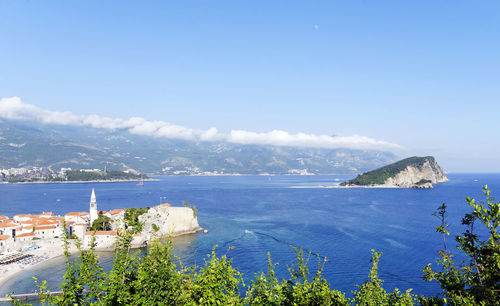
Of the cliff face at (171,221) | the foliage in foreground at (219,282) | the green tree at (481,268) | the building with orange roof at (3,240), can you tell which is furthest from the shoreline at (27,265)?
the green tree at (481,268)

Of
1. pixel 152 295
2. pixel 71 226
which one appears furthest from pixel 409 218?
pixel 152 295

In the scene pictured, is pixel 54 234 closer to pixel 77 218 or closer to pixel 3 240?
pixel 77 218

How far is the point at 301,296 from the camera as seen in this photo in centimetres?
1254

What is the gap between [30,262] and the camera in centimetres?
4922

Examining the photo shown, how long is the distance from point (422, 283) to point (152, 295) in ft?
125

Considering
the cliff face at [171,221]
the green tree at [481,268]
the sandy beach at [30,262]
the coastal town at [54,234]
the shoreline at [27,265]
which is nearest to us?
the green tree at [481,268]

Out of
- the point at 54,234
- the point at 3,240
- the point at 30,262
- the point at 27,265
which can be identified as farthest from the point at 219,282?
the point at 54,234

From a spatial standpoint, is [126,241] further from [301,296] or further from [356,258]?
[356,258]

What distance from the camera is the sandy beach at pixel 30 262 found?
4441 cm

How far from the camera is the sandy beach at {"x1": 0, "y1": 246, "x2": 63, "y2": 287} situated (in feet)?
146

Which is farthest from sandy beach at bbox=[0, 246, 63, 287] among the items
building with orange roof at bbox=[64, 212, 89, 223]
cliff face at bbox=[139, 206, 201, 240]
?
cliff face at bbox=[139, 206, 201, 240]

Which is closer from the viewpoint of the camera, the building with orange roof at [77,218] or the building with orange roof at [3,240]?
the building with orange roof at [3,240]

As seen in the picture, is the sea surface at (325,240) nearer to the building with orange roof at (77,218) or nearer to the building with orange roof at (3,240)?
the building with orange roof at (3,240)

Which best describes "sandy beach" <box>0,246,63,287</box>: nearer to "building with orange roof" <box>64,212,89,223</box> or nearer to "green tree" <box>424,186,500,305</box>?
"building with orange roof" <box>64,212,89,223</box>
